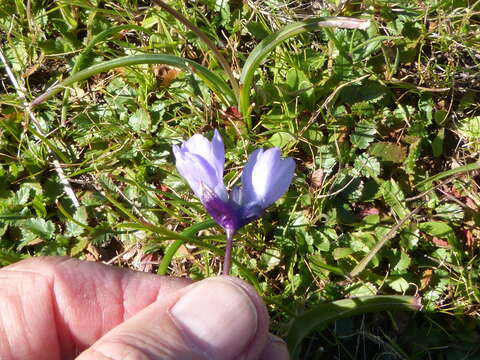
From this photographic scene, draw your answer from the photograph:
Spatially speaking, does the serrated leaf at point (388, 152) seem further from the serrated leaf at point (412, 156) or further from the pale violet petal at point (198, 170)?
the pale violet petal at point (198, 170)

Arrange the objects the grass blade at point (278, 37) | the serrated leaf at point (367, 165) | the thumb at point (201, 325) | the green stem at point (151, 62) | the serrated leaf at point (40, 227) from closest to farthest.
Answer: the thumb at point (201, 325)
the grass blade at point (278, 37)
the green stem at point (151, 62)
the serrated leaf at point (367, 165)
the serrated leaf at point (40, 227)

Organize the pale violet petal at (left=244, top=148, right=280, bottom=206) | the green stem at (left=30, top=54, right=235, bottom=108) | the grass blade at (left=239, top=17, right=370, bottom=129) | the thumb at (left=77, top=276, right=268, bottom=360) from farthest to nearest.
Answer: the green stem at (left=30, top=54, right=235, bottom=108)
the grass blade at (left=239, top=17, right=370, bottom=129)
the pale violet petal at (left=244, top=148, right=280, bottom=206)
the thumb at (left=77, top=276, right=268, bottom=360)

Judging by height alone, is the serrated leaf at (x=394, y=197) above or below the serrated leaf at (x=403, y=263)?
above

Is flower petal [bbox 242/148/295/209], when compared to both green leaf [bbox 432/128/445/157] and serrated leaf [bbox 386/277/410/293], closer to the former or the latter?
serrated leaf [bbox 386/277/410/293]

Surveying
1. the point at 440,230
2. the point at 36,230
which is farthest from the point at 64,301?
the point at 440,230

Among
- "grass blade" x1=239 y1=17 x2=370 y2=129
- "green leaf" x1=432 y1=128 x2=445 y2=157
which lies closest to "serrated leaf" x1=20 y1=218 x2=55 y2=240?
"grass blade" x1=239 y1=17 x2=370 y2=129

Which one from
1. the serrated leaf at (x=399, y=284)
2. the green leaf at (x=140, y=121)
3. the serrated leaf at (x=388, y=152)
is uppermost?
the green leaf at (x=140, y=121)

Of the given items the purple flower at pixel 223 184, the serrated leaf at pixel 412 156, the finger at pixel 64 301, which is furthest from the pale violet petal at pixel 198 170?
the serrated leaf at pixel 412 156
